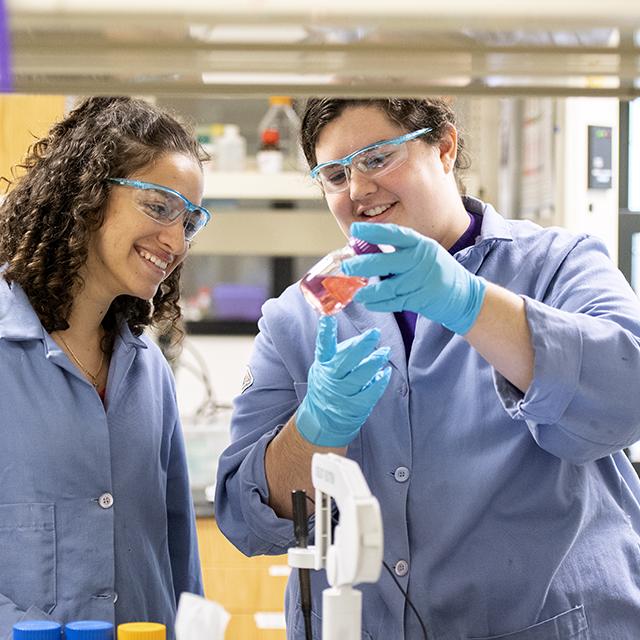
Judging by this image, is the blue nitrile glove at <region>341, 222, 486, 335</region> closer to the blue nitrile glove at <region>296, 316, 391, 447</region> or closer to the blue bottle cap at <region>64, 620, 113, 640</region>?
the blue nitrile glove at <region>296, 316, 391, 447</region>

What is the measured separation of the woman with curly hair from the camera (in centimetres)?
174

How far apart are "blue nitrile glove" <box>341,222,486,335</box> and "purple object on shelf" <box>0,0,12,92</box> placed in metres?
0.53

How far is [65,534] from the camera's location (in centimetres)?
174

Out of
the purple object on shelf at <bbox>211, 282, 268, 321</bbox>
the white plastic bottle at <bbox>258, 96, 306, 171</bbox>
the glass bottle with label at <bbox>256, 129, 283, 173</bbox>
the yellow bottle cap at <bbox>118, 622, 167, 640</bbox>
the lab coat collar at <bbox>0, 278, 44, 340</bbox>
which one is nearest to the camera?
the yellow bottle cap at <bbox>118, 622, 167, 640</bbox>

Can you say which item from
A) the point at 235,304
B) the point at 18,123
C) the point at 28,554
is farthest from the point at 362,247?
the point at 235,304

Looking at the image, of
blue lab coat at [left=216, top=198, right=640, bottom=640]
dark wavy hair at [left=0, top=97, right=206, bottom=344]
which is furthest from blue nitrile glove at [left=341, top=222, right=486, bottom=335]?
dark wavy hair at [left=0, top=97, right=206, bottom=344]

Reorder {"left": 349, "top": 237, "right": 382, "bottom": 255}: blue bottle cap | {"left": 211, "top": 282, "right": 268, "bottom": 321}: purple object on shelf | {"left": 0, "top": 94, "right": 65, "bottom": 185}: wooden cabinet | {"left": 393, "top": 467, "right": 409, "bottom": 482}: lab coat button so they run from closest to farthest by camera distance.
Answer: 1. {"left": 349, "top": 237, "right": 382, "bottom": 255}: blue bottle cap
2. {"left": 393, "top": 467, "right": 409, "bottom": 482}: lab coat button
3. {"left": 0, "top": 94, "right": 65, "bottom": 185}: wooden cabinet
4. {"left": 211, "top": 282, "right": 268, "bottom": 321}: purple object on shelf

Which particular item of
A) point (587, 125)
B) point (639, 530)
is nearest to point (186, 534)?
point (639, 530)

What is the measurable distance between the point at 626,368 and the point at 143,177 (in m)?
1.03

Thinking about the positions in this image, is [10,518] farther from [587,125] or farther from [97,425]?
[587,125]

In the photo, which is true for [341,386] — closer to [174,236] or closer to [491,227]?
[491,227]

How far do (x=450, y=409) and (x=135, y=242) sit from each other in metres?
0.74

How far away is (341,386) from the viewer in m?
1.51

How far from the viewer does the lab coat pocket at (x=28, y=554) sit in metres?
1.68
